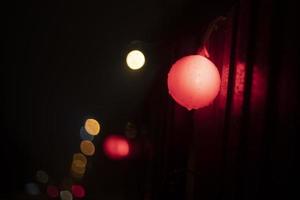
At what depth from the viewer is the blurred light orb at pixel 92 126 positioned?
1280 centimetres

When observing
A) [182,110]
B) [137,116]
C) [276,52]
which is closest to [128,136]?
[137,116]

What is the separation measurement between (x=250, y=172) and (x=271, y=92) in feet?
2.73

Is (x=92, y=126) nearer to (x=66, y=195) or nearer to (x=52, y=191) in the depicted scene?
(x=66, y=195)

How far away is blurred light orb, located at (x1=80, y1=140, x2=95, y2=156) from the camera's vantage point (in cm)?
1363

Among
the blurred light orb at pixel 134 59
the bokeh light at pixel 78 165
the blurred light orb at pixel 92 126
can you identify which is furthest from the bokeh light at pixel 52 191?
the blurred light orb at pixel 134 59

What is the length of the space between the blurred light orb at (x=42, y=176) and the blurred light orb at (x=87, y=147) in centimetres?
260

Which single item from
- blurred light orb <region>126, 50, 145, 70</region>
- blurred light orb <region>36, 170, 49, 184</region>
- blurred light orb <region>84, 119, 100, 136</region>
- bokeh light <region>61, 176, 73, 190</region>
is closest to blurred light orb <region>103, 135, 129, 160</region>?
blurred light orb <region>84, 119, 100, 136</region>

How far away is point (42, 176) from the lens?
16.3 meters

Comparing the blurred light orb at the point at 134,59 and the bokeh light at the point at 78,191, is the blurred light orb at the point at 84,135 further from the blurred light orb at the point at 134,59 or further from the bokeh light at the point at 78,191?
the blurred light orb at the point at 134,59

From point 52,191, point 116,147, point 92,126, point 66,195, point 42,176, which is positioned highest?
point 92,126

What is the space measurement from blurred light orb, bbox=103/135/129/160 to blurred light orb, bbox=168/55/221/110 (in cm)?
650

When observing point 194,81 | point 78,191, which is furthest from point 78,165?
point 194,81

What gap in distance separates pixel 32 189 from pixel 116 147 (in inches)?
280

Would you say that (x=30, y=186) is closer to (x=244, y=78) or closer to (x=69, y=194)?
(x=69, y=194)
